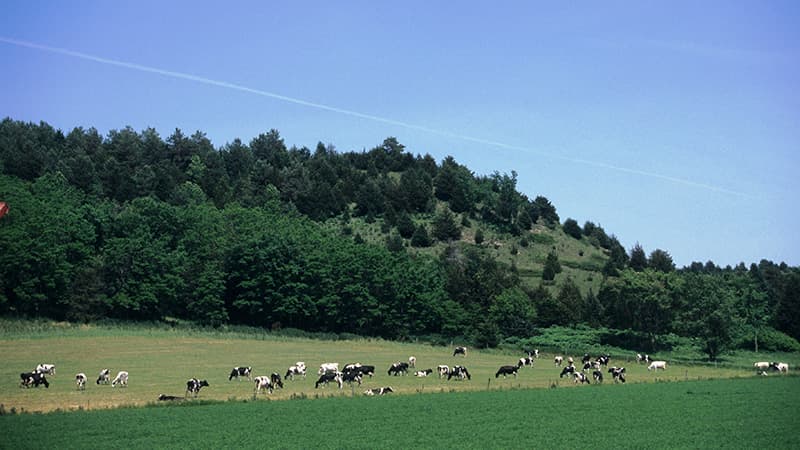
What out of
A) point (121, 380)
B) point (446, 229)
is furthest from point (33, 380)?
point (446, 229)

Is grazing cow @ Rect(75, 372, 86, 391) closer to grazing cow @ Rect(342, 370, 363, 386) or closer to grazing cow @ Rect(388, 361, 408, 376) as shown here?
grazing cow @ Rect(342, 370, 363, 386)

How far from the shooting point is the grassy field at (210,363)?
40875 millimetres

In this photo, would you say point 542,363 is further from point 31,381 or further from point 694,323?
point 31,381

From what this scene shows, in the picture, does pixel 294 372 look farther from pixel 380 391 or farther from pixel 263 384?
pixel 380 391

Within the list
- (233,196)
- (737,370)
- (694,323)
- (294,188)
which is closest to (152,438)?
(737,370)

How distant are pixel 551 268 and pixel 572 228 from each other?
49275mm

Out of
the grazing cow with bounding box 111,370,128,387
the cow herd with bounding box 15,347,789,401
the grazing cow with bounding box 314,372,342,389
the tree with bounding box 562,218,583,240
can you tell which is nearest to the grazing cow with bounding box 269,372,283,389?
the cow herd with bounding box 15,347,789,401

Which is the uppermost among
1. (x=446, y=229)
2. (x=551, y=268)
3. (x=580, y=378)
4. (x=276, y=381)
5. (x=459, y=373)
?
(x=446, y=229)

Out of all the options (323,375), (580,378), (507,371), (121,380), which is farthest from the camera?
(507,371)

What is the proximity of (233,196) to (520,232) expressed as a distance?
64.9 metres

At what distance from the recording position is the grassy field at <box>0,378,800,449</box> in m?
26.2

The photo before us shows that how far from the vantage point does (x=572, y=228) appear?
7426 inches

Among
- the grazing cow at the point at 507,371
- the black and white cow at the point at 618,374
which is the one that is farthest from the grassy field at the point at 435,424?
the black and white cow at the point at 618,374

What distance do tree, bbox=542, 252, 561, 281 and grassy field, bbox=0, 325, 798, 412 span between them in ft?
161
